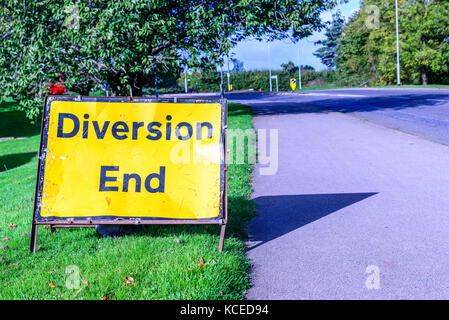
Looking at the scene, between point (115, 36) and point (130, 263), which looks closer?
point (130, 263)

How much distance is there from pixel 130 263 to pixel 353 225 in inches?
105

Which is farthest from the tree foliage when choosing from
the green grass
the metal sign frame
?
the metal sign frame

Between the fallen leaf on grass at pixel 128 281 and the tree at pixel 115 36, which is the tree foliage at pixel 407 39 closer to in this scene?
the tree at pixel 115 36

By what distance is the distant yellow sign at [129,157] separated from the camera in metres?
4.38

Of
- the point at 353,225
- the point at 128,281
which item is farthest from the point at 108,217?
the point at 353,225

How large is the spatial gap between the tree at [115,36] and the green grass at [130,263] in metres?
9.51

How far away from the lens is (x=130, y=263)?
3760 millimetres

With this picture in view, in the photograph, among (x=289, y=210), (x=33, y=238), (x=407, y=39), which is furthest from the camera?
(x=407, y=39)

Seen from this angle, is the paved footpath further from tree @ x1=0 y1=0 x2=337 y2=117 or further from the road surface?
tree @ x1=0 y1=0 x2=337 y2=117

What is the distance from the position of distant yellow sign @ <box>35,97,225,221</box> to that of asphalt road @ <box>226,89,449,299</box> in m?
1.01

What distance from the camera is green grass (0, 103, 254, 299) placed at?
130 inches

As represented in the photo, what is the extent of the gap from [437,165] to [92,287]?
271 inches

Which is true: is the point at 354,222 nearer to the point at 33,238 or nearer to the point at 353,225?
the point at 353,225
